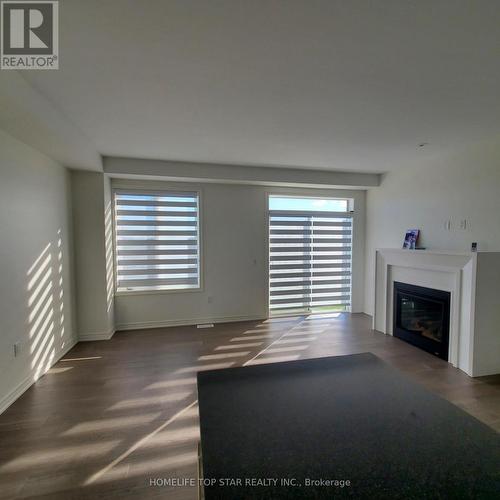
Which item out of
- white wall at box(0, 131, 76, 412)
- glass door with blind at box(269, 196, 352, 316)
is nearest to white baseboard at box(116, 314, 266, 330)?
glass door with blind at box(269, 196, 352, 316)

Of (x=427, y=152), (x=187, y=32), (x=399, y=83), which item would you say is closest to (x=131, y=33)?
(x=187, y=32)

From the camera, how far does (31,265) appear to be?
2797mm

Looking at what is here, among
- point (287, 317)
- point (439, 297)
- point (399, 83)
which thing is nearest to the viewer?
point (399, 83)

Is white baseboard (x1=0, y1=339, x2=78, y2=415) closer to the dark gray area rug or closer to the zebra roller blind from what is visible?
the dark gray area rug

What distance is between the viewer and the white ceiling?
4.68ft

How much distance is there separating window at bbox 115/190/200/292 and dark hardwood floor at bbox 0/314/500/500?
833 millimetres

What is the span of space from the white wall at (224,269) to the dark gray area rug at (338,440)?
3626mm

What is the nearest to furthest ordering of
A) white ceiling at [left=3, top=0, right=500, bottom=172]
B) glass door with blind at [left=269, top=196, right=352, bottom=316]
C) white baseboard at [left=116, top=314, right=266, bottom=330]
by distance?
white ceiling at [left=3, top=0, right=500, bottom=172], white baseboard at [left=116, top=314, right=266, bottom=330], glass door with blind at [left=269, top=196, right=352, bottom=316]

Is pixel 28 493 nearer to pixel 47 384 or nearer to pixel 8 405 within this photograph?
pixel 8 405

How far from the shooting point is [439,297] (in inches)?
134

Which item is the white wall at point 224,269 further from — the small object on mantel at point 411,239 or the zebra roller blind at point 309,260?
the small object on mantel at point 411,239

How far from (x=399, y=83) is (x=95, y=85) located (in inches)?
89.9

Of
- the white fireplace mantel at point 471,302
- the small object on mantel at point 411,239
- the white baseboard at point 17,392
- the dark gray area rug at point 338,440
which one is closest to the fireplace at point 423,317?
the white fireplace mantel at point 471,302

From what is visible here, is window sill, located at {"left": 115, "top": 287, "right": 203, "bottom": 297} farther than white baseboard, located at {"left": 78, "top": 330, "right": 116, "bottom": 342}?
Yes
